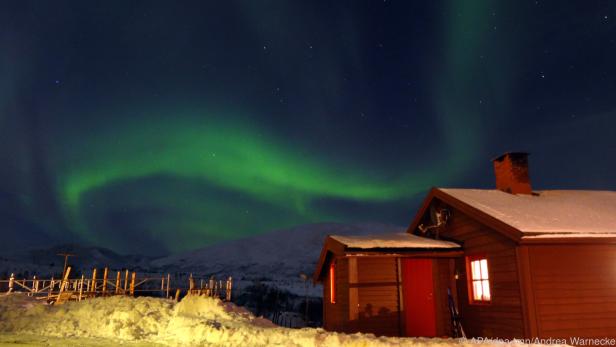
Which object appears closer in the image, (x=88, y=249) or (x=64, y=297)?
(x=64, y=297)

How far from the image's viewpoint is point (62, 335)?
14266 millimetres

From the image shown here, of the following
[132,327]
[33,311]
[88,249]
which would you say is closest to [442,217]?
[132,327]

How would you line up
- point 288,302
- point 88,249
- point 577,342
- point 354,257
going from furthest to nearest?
point 88,249 → point 288,302 → point 354,257 → point 577,342

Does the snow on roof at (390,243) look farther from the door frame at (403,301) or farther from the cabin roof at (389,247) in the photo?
the door frame at (403,301)

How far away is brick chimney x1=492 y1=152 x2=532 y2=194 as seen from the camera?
1642 centimetres

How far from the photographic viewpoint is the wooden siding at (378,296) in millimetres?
13820

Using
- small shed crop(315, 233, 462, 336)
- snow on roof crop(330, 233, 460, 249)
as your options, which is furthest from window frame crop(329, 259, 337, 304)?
snow on roof crop(330, 233, 460, 249)

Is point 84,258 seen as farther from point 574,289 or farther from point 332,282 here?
point 574,289

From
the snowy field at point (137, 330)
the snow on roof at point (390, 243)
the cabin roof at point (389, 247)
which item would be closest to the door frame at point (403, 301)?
the snow on roof at point (390, 243)

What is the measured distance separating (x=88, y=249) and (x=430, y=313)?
190m

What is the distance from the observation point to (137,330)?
47.3ft

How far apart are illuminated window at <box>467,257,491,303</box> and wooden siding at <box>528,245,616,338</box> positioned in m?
1.77

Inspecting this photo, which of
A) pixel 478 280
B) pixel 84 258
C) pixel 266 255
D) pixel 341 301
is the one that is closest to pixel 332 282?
pixel 341 301

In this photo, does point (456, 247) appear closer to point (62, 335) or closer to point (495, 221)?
point (495, 221)
